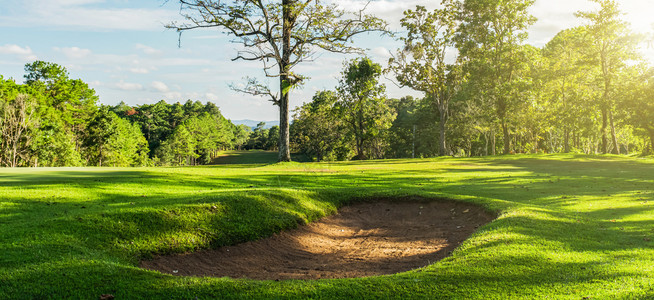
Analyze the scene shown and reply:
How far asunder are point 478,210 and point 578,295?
6499 millimetres

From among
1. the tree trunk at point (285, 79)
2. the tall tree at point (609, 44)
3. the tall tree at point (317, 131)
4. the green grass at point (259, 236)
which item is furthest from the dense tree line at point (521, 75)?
the green grass at point (259, 236)

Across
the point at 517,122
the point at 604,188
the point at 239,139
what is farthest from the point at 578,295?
the point at 239,139

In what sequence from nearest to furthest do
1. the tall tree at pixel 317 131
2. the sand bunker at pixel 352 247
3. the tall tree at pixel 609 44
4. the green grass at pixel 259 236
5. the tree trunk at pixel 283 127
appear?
1. the green grass at pixel 259 236
2. the sand bunker at pixel 352 247
3. the tree trunk at pixel 283 127
4. the tall tree at pixel 609 44
5. the tall tree at pixel 317 131

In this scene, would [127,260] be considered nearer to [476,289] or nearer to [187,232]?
[187,232]

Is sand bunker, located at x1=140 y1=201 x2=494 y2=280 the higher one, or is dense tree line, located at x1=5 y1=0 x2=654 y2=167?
dense tree line, located at x1=5 y1=0 x2=654 y2=167

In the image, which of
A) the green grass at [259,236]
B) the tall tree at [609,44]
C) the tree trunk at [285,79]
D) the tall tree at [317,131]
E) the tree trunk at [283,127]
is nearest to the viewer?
the green grass at [259,236]

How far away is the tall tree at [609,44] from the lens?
36625mm

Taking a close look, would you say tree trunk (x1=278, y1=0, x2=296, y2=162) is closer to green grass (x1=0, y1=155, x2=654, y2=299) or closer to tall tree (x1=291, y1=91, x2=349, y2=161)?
green grass (x1=0, y1=155, x2=654, y2=299)

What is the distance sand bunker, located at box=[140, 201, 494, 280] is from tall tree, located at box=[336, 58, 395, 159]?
39972 mm

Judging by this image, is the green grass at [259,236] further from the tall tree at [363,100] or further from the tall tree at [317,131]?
the tall tree at [317,131]

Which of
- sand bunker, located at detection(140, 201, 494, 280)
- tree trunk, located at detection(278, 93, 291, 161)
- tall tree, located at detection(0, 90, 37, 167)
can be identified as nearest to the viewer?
sand bunker, located at detection(140, 201, 494, 280)

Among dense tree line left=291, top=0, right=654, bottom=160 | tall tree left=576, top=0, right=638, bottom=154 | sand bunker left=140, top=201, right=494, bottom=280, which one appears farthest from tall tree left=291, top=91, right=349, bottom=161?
sand bunker left=140, top=201, right=494, bottom=280

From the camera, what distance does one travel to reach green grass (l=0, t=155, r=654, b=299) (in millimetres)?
4996

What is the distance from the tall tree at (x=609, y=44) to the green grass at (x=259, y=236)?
30.0 m
